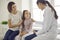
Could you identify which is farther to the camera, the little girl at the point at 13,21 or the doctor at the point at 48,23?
the little girl at the point at 13,21

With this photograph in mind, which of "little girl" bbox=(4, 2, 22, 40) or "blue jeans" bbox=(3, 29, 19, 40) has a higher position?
"little girl" bbox=(4, 2, 22, 40)

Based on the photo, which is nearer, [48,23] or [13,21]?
[48,23]

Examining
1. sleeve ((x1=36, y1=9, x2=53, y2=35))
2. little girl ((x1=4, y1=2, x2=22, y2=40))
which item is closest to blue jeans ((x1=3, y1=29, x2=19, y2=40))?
little girl ((x1=4, y1=2, x2=22, y2=40))

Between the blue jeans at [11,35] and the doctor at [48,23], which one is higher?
the doctor at [48,23]

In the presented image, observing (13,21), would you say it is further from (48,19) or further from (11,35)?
(48,19)

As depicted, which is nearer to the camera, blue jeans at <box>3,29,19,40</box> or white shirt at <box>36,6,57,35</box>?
white shirt at <box>36,6,57,35</box>

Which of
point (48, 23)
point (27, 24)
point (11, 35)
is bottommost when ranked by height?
point (11, 35)

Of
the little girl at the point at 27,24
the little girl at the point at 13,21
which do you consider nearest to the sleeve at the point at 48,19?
the little girl at the point at 27,24

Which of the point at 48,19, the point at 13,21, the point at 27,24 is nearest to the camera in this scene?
the point at 48,19

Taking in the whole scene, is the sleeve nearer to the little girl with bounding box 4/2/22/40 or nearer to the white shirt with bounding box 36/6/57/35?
the white shirt with bounding box 36/6/57/35

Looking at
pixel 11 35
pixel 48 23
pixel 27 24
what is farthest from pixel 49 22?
pixel 11 35

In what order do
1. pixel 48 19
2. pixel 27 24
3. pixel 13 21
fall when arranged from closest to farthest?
pixel 48 19, pixel 27 24, pixel 13 21

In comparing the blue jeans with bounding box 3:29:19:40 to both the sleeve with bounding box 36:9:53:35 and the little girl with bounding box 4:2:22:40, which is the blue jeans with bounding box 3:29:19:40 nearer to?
the little girl with bounding box 4:2:22:40

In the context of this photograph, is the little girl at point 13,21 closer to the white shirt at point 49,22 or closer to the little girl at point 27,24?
the little girl at point 27,24
